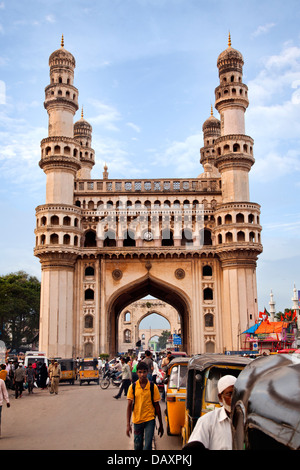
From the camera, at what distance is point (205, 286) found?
1483 inches

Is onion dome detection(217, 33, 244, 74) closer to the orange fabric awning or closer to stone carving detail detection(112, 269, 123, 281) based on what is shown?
stone carving detail detection(112, 269, 123, 281)

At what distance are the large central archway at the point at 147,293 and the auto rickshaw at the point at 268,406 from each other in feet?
114

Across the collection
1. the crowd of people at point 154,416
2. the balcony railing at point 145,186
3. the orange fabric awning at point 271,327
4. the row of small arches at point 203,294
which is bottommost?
the crowd of people at point 154,416

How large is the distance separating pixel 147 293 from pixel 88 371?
17282 millimetres

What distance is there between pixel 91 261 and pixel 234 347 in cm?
1206

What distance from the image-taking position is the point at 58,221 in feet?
120

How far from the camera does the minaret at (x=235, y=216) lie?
35.7 meters

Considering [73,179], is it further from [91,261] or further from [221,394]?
[221,394]

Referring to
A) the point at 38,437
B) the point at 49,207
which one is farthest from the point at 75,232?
the point at 38,437

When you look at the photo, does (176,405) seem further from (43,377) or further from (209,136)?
(209,136)

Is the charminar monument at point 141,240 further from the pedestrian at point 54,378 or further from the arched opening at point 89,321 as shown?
the pedestrian at point 54,378

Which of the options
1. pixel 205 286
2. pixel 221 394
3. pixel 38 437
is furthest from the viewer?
pixel 205 286

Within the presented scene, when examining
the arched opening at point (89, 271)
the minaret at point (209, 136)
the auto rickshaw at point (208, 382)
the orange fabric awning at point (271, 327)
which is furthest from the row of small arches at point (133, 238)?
the auto rickshaw at point (208, 382)

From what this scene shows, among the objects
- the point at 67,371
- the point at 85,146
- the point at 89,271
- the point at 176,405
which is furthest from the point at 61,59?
the point at 176,405
